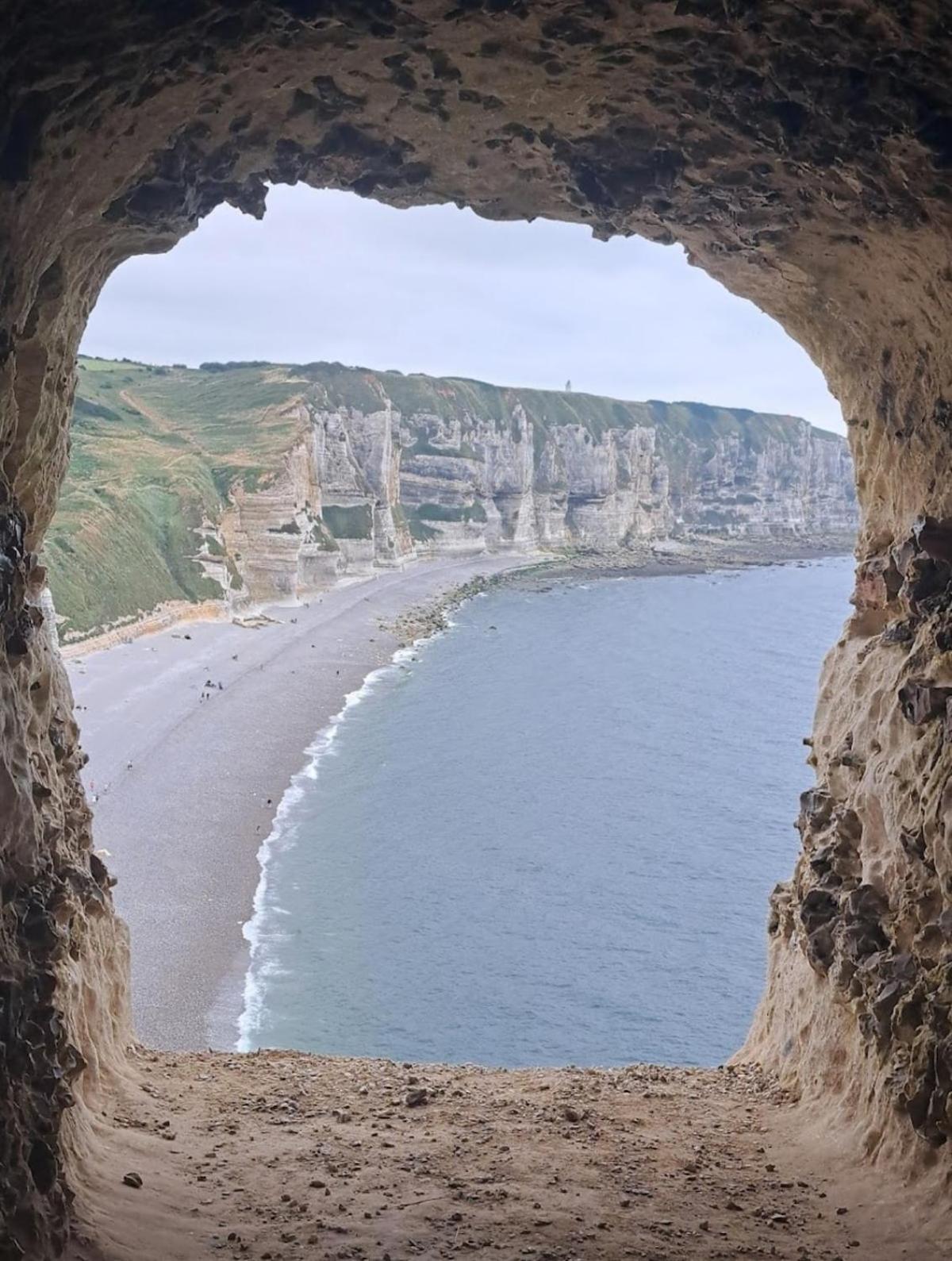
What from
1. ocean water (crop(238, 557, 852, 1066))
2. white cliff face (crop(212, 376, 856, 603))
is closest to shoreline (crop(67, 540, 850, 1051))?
ocean water (crop(238, 557, 852, 1066))

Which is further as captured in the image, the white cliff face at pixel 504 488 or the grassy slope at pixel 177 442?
the white cliff face at pixel 504 488

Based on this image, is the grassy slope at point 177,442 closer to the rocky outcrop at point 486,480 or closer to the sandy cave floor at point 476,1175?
the rocky outcrop at point 486,480

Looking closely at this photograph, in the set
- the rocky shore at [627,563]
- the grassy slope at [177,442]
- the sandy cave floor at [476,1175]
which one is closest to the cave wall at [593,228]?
the sandy cave floor at [476,1175]

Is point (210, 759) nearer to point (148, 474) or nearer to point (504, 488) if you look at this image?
point (148, 474)

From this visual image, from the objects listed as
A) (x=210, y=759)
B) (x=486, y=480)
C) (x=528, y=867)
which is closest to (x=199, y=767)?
(x=210, y=759)

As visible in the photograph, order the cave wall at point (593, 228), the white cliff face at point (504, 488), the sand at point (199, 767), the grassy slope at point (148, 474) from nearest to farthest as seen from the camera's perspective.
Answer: the cave wall at point (593, 228) < the sand at point (199, 767) < the grassy slope at point (148, 474) < the white cliff face at point (504, 488)

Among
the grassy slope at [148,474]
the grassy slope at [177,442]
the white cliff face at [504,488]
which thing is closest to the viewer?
the grassy slope at [148,474]

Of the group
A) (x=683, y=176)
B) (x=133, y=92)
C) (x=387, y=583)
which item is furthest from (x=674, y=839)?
(x=387, y=583)
